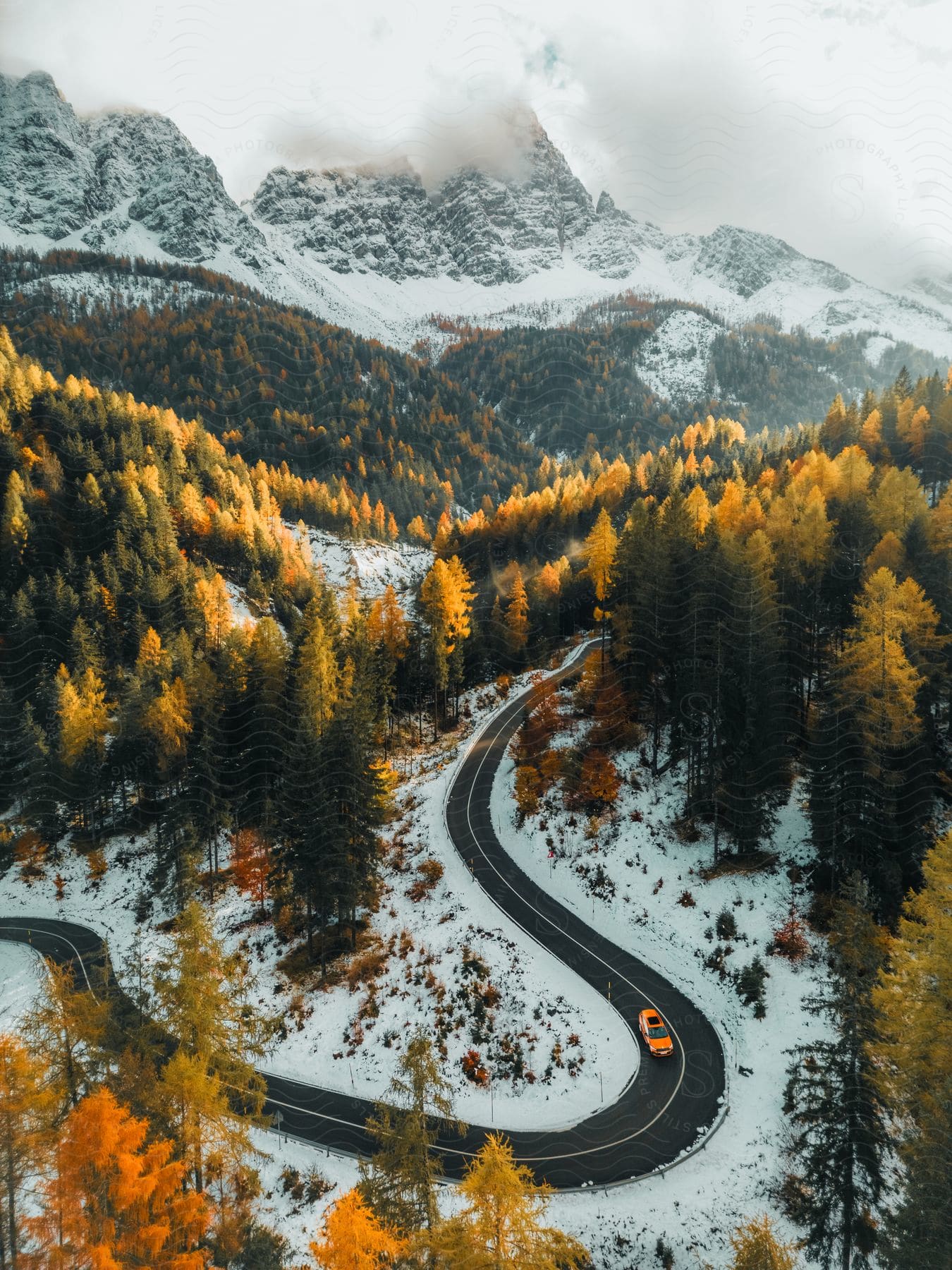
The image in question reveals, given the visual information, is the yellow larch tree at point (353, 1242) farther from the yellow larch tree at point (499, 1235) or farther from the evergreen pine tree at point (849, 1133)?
the evergreen pine tree at point (849, 1133)

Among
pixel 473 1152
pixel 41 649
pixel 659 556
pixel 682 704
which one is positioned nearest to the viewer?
pixel 473 1152

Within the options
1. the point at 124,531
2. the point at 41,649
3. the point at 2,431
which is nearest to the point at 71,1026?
the point at 41,649

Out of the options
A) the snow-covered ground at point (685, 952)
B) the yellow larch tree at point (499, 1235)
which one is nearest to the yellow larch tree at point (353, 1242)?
the yellow larch tree at point (499, 1235)

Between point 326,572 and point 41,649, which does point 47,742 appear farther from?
point 326,572

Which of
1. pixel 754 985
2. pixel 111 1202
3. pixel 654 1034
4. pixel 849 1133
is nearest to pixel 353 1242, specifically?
pixel 111 1202

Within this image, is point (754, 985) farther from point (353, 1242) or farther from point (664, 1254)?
point (353, 1242)

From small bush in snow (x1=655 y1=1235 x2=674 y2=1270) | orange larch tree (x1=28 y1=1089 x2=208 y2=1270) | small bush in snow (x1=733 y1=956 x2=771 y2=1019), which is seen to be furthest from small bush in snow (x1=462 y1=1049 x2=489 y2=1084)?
orange larch tree (x1=28 y1=1089 x2=208 y2=1270)
